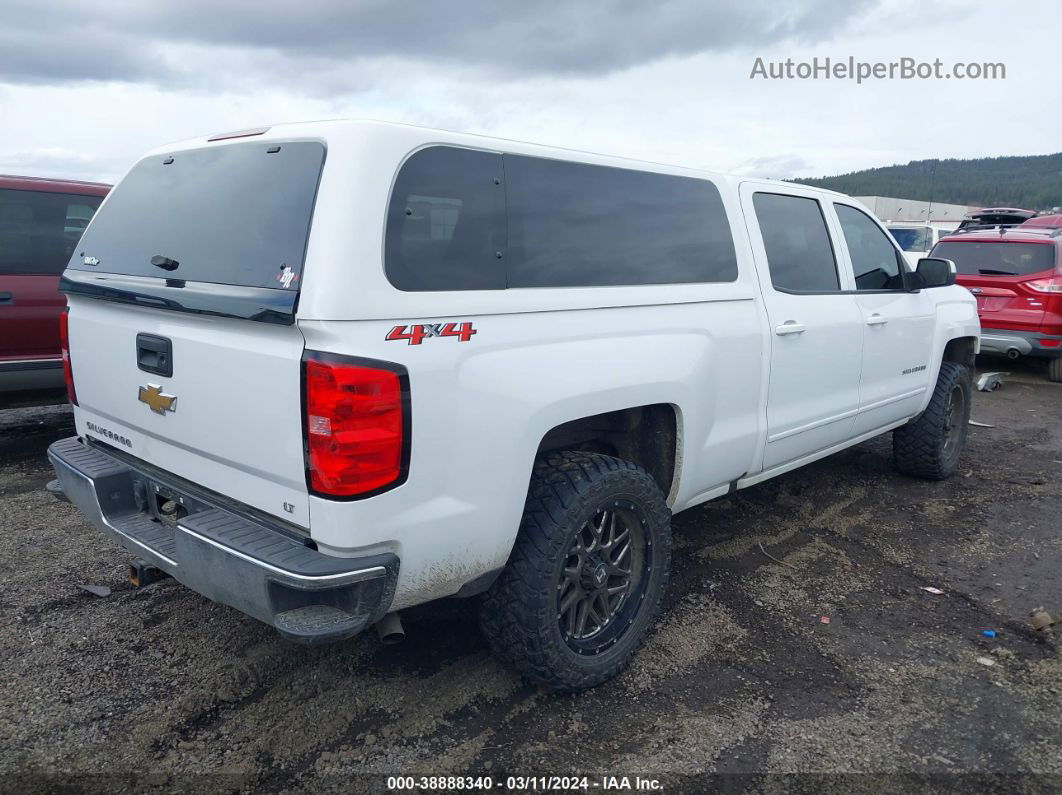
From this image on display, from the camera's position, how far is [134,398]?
2.81 metres

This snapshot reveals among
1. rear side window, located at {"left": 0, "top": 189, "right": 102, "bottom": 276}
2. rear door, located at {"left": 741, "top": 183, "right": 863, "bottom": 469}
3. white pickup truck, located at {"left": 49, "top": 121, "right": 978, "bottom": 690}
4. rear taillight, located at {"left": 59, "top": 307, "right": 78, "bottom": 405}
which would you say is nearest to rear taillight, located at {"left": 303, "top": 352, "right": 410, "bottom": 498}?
white pickup truck, located at {"left": 49, "top": 121, "right": 978, "bottom": 690}

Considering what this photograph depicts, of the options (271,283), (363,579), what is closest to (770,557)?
(363,579)

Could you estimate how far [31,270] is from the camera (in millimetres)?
5285

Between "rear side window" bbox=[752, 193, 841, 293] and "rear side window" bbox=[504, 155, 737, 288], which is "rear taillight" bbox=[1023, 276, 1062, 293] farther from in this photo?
"rear side window" bbox=[504, 155, 737, 288]

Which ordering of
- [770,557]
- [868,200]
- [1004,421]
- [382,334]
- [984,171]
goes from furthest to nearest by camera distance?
[984,171]
[868,200]
[1004,421]
[770,557]
[382,334]

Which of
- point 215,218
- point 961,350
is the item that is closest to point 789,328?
point 215,218

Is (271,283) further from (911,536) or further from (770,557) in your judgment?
(911,536)

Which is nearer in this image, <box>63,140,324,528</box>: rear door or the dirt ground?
<box>63,140,324,528</box>: rear door

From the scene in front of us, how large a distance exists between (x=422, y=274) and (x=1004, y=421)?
23.0 feet

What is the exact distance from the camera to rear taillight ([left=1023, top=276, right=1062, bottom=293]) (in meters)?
8.77

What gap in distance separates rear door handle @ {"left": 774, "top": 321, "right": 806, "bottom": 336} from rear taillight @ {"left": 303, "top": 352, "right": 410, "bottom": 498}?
2.08 m

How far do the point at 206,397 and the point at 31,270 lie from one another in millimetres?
3722

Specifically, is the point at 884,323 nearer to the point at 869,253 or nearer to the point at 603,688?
the point at 869,253

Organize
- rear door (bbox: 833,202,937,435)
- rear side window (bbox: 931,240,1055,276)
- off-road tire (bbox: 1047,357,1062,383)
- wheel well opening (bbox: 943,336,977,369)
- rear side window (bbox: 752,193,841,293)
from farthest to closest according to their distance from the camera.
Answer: off-road tire (bbox: 1047,357,1062,383) < rear side window (bbox: 931,240,1055,276) < wheel well opening (bbox: 943,336,977,369) < rear door (bbox: 833,202,937,435) < rear side window (bbox: 752,193,841,293)
